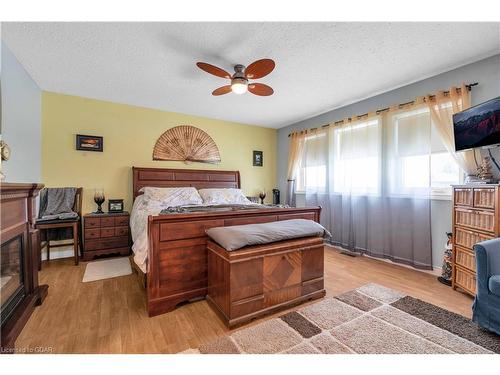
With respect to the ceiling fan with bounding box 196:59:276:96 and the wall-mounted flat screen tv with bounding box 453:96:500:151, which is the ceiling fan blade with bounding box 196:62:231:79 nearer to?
the ceiling fan with bounding box 196:59:276:96

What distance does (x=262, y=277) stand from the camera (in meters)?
1.80

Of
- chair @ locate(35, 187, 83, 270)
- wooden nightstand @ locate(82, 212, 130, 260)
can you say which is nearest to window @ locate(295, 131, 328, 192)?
wooden nightstand @ locate(82, 212, 130, 260)

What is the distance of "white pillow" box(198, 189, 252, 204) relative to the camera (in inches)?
149

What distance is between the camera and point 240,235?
1.76 metres

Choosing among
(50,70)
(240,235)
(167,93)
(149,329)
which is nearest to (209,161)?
(167,93)

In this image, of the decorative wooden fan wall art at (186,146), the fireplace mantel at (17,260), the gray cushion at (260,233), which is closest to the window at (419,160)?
the gray cushion at (260,233)

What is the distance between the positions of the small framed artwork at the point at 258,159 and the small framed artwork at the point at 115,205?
9.26 feet

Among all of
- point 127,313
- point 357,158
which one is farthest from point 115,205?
point 357,158

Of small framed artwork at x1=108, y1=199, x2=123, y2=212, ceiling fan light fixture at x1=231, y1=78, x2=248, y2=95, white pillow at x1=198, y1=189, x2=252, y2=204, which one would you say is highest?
ceiling fan light fixture at x1=231, y1=78, x2=248, y2=95

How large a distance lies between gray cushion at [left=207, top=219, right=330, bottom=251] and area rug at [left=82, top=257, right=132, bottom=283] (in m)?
1.64

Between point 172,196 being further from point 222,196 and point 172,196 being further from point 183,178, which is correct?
point 222,196
